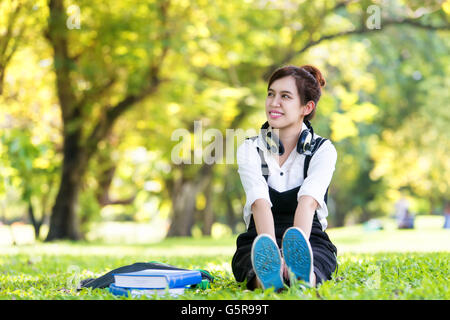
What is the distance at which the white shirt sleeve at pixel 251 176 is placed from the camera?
406 centimetres

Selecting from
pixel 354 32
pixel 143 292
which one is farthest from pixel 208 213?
pixel 143 292

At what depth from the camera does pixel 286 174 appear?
14.3ft

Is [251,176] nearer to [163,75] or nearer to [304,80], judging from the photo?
[304,80]

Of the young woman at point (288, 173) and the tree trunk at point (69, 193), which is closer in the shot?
the young woman at point (288, 173)

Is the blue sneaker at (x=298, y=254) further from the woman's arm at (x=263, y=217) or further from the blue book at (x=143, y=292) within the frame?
the blue book at (x=143, y=292)

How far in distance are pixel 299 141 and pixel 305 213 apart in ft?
2.08

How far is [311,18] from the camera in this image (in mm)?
15820

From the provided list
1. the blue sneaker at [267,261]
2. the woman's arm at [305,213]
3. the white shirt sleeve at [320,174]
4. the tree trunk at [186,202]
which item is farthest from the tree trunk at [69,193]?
the blue sneaker at [267,261]

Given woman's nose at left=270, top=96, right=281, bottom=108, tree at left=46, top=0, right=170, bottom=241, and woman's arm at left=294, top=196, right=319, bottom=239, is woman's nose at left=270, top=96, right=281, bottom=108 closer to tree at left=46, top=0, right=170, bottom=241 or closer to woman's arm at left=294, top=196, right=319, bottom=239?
woman's arm at left=294, top=196, right=319, bottom=239

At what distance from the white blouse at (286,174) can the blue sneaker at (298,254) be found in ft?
1.86

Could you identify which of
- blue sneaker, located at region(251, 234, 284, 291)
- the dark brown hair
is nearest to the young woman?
the dark brown hair

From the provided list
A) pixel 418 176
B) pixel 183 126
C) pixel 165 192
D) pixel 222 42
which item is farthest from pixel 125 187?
pixel 222 42

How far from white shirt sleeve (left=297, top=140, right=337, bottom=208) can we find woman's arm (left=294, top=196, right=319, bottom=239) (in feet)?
0.13
